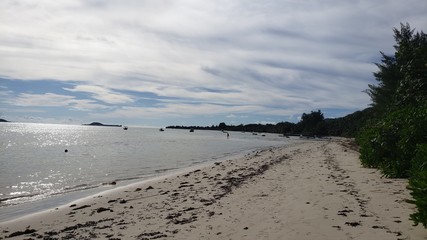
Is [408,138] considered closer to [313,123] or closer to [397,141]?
[397,141]

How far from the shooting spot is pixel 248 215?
912 centimetres

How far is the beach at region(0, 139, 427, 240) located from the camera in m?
7.29

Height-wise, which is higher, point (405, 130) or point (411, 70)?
point (411, 70)

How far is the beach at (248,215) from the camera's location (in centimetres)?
729

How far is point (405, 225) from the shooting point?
699 cm

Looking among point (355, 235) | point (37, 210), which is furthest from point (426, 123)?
point (37, 210)

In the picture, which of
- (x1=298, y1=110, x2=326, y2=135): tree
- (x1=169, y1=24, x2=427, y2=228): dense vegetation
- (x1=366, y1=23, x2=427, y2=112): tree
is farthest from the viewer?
(x1=298, y1=110, x2=326, y2=135): tree

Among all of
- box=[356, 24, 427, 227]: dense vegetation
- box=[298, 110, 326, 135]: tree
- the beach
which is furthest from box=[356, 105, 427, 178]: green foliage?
box=[298, 110, 326, 135]: tree

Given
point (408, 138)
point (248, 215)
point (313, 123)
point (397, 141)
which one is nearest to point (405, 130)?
point (408, 138)

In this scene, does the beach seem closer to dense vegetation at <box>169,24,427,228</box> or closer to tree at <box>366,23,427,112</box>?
dense vegetation at <box>169,24,427,228</box>

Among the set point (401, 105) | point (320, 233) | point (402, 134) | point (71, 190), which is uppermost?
point (401, 105)

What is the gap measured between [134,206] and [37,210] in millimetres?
4193

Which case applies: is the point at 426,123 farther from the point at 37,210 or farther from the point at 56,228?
the point at 37,210

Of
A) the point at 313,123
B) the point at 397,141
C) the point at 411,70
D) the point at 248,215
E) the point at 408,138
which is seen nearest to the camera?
the point at 248,215
